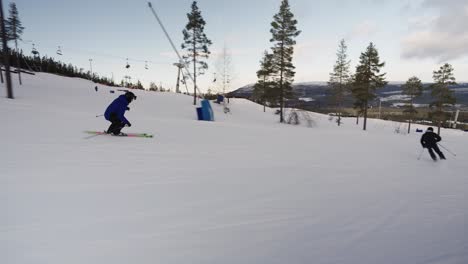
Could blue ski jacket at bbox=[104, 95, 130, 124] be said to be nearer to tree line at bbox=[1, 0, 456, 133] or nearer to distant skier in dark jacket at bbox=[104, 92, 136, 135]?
distant skier in dark jacket at bbox=[104, 92, 136, 135]

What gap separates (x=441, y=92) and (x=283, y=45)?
24996 millimetres

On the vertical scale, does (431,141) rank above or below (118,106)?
below

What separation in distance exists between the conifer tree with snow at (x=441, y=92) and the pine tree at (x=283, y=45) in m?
22.6

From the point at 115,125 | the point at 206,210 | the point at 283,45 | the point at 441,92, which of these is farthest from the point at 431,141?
the point at 441,92

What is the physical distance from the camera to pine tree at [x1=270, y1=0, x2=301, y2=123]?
2827 cm

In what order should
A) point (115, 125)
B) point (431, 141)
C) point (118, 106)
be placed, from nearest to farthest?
point (118, 106) < point (115, 125) < point (431, 141)

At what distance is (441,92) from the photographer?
3394 cm

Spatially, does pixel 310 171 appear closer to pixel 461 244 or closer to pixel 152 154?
pixel 461 244

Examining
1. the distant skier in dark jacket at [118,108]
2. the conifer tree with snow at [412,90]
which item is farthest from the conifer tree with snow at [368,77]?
the distant skier in dark jacket at [118,108]

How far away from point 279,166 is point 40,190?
17.2 feet

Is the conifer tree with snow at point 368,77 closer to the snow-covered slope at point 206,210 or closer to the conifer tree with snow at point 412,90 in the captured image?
the conifer tree with snow at point 412,90

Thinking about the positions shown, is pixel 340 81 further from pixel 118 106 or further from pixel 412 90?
pixel 118 106

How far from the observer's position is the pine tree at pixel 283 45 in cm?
2827

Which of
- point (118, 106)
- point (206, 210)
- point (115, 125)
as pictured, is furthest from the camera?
point (115, 125)
